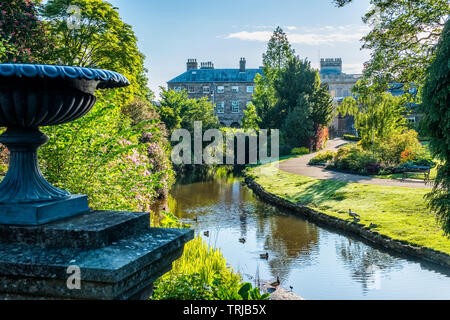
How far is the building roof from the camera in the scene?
5775 cm

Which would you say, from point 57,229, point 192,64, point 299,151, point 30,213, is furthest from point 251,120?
point 57,229

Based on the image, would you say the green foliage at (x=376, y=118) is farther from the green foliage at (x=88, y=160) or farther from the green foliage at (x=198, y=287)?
the green foliage at (x=88, y=160)

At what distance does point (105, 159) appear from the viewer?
6.50 m

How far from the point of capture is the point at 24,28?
1800cm

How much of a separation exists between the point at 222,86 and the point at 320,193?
41534 millimetres

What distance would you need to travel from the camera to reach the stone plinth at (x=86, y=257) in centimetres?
275

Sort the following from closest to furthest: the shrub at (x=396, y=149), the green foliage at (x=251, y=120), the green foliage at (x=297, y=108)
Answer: the shrub at (x=396, y=149) < the green foliage at (x=297, y=108) < the green foliage at (x=251, y=120)

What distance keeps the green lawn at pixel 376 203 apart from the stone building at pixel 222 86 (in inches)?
1405

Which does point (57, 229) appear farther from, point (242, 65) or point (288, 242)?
point (242, 65)

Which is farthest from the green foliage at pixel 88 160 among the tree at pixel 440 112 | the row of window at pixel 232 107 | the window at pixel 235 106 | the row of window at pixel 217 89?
the window at pixel 235 106

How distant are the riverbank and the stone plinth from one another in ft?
28.7

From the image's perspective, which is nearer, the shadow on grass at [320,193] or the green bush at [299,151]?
the shadow on grass at [320,193]

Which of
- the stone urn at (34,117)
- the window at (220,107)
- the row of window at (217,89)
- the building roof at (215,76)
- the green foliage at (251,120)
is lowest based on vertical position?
the stone urn at (34,117)
